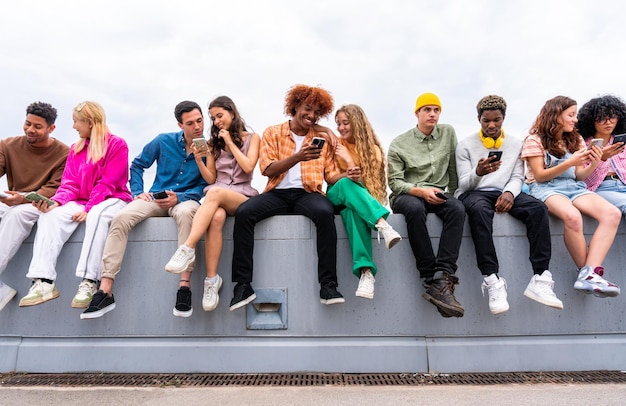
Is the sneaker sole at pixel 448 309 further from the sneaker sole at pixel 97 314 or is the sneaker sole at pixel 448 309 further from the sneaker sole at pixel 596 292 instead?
the sneaker sole at pixel 97 314

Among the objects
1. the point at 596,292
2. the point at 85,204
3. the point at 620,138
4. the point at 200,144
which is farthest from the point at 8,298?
the point at 620,138

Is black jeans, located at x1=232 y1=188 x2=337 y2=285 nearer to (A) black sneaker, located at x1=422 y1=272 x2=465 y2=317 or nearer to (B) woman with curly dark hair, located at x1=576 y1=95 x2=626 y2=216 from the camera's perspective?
(A) black sneaker, located at x1=422 y1=272 x2=465 y2=317

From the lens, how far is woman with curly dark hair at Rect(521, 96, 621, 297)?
3176 mm

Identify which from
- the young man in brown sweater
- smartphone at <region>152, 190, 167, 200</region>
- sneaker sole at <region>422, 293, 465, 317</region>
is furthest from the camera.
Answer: the young man in brown sweater

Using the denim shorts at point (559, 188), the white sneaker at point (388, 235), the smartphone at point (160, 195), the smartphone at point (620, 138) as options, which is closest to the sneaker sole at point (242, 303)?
the white sneaker at point (388, 235)

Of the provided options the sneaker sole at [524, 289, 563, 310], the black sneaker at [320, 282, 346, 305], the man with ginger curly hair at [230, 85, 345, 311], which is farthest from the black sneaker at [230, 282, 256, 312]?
the sneaker sole at [524, 289, 563, 310]

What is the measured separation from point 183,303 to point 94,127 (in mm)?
1933

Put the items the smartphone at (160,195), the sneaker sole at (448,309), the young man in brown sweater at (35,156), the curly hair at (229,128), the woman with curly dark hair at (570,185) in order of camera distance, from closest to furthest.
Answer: the sneaker sole at (448,309) → the woman with curly dark hair at (570,185) → the smartphone at (160,195) → the curly hair at (229,128) → the young man in brown sweater at (35,156)

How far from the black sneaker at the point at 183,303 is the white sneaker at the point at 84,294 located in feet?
2.14

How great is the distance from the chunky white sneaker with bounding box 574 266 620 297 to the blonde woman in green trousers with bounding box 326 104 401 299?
56.5 inches

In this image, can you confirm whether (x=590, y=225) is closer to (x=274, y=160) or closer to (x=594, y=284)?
(x=594, y=284)

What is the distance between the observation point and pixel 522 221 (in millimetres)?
3342

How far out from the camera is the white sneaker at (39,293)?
119 inches

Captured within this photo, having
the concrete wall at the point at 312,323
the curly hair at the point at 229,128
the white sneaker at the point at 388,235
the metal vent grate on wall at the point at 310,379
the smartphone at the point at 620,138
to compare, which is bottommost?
the metal vent grate on wall at the point at 310,379
